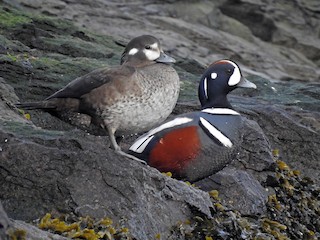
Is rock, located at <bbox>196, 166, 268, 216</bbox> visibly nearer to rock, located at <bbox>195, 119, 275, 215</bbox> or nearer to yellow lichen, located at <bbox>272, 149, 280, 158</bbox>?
rock, located at <bbox>195, 119, 275, 215</bbox>

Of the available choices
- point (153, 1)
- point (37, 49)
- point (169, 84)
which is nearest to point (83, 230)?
point (169, 84)

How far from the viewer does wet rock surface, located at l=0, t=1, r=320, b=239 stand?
5.15m

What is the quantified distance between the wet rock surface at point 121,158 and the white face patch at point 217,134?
1.18 ft

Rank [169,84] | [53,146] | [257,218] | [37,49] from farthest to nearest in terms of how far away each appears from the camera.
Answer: [37,49] < [257,218] < [169,84] < [53,146]

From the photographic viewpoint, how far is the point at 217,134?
6.82 metres

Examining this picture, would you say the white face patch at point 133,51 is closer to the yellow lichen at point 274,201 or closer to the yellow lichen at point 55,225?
the yellow lichen at point 274,201

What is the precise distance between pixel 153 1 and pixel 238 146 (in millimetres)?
9298

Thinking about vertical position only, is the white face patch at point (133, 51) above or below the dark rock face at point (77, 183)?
Answer: above

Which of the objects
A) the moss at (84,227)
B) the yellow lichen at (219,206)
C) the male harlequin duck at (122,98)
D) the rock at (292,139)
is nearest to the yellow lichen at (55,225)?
the moss at (84,227)

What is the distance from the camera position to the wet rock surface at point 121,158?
5152 mm

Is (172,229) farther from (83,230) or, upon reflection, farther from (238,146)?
(238,146)

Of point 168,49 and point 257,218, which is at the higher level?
point 257,218

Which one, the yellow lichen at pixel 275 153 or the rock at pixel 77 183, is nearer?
the rock at pixel 77 183

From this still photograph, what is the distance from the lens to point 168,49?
13164mm
